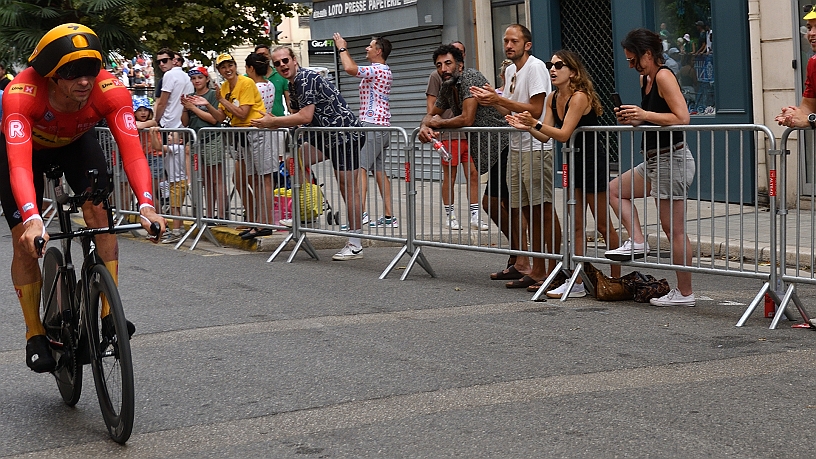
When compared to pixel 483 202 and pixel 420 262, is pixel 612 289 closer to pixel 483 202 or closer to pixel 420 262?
pixel 483 202

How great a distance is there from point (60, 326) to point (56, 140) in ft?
2.87

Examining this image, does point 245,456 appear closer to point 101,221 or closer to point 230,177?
point 101,221

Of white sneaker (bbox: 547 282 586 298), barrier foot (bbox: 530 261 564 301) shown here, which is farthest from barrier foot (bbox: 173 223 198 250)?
white sneaker (bbox: 547 282 586 298)

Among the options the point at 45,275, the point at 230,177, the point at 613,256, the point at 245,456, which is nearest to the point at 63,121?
the point at 45,275

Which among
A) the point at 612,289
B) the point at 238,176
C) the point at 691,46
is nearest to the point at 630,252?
the point at 612,289

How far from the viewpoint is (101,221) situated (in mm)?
5699

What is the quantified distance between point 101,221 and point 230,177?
243 inches

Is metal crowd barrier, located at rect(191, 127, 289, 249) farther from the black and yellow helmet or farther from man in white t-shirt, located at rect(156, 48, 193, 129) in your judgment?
the black and yellow helmet

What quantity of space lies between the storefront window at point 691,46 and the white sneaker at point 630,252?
656cm

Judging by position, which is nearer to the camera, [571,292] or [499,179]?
[571,292]

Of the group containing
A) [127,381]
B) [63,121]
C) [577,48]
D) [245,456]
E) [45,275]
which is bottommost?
[245,456]

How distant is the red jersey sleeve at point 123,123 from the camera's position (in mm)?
5234

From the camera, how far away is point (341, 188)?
1045cm

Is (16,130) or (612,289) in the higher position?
(16,130)
